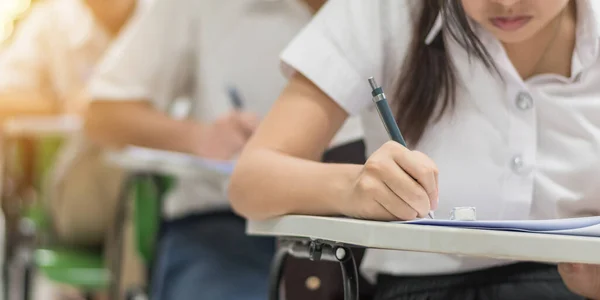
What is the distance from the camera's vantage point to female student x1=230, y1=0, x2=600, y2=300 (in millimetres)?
812

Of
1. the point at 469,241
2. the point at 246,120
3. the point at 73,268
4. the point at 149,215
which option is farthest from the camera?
the point at 73,268

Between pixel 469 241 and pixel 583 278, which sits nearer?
pixel 469 241

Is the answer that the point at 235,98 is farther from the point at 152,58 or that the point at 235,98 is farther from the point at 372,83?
the point at 372,83

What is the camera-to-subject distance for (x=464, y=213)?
2.31 feet

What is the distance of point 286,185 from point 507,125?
21cm

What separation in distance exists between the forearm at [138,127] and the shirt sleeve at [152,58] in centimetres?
→ 2

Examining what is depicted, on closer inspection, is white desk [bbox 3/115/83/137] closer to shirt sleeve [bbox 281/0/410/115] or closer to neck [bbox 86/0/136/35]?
neck [bbox 86/0/136/35]

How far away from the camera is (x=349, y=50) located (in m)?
0.88

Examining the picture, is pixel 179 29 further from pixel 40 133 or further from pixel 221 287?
pixel 40 133

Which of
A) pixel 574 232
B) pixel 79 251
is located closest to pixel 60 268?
pixel 79 251

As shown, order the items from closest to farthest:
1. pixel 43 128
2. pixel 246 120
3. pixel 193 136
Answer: pixel 246 120, pixel 193 136, pixel 43 128

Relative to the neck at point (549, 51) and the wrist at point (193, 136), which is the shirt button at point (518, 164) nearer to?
the neck at point (549, 51)

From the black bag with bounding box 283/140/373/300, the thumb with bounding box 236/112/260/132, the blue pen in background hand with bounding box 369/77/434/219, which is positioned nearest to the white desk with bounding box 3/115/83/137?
the thumb with bounding box 236/112/260/132

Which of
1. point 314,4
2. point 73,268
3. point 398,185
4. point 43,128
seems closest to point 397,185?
point 398,185
